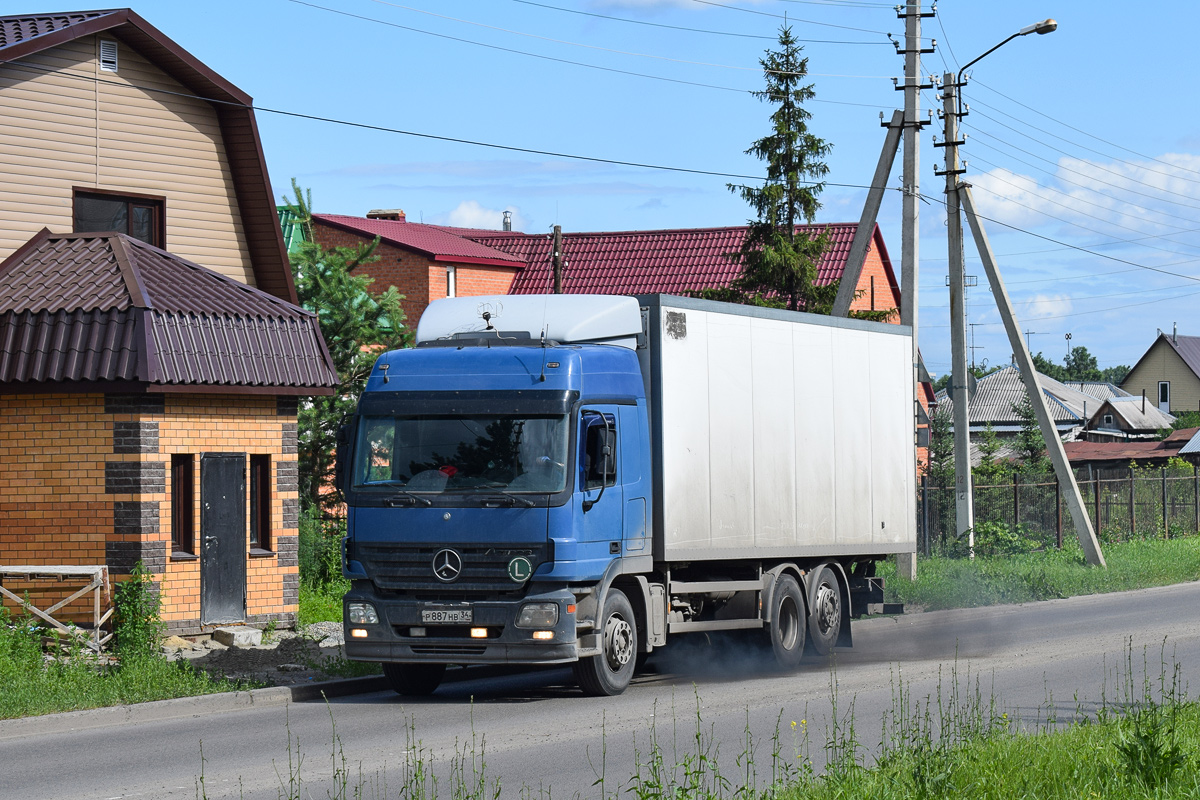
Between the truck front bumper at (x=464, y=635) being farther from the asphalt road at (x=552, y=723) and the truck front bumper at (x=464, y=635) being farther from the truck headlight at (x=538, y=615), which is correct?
the asphalt road at (x=552, y=723)

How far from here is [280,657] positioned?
15.5 metres

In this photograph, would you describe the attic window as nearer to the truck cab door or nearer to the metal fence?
the truck cab door

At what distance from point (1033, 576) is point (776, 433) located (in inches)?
424

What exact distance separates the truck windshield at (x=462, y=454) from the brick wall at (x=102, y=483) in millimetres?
5035

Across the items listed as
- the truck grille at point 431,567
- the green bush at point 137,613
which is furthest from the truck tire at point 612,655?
the green bush at point 137,613

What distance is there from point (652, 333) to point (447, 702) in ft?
12.3

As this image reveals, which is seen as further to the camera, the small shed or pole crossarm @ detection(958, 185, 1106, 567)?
pole crossarm @ detection(958, 185, 1106, 567)

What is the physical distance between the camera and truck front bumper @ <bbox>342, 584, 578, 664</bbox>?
12023mm

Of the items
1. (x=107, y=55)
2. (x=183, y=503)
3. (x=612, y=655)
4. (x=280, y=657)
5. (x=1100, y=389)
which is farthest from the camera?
(x=1100, y=389)

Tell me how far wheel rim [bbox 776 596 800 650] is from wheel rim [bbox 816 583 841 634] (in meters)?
0.58

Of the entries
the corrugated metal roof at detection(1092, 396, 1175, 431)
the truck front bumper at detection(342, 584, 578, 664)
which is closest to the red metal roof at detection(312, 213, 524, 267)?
the truck front bumper at detection(342, 584, 578, 664)

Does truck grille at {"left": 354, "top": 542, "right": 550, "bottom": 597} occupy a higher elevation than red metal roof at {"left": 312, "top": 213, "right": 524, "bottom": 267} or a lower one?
lower

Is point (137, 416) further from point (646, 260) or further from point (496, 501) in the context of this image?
point (646, 260)

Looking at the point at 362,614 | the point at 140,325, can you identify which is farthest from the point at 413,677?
the point at 140,325
